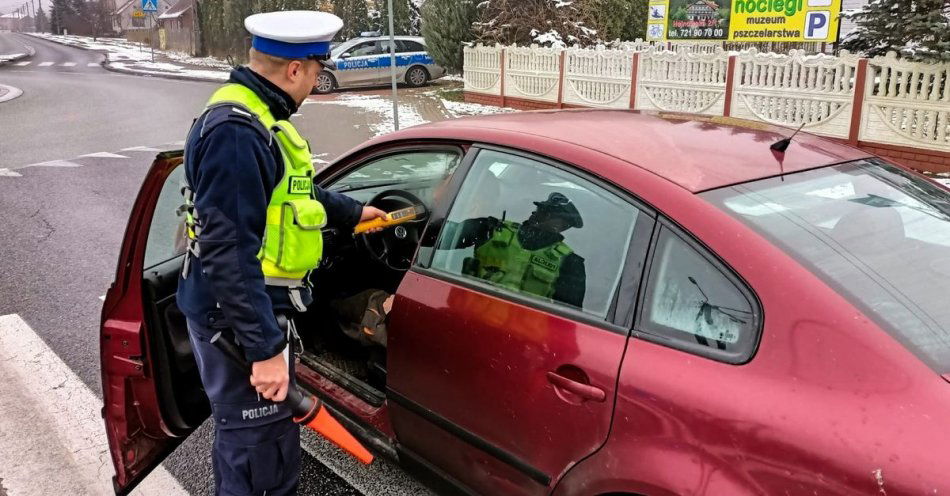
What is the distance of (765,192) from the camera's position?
1.93 metres

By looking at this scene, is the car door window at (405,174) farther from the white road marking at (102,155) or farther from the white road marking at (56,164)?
the white road marking at (102,155)

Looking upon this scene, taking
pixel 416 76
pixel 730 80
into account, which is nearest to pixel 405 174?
pixel 730 80

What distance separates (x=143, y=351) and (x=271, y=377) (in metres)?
0.82

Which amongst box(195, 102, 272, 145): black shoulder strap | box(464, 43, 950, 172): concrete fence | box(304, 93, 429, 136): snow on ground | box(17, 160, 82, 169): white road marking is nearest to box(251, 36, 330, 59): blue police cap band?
box(195, 102, 272, 145): black shoulder strap

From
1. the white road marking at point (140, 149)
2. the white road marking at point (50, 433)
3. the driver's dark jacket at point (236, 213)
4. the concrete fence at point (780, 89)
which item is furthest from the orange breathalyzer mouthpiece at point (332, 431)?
the white road marking at point (140, 149)

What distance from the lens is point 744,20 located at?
43.8 ft

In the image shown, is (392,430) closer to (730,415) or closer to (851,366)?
(730,415)

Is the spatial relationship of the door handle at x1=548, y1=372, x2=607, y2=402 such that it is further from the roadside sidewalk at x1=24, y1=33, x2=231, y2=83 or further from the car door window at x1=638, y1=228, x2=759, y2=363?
the roadside sidewalk at x1=24, y1=33, x2=231, y2=83

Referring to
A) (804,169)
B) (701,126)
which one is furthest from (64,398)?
(804,169)

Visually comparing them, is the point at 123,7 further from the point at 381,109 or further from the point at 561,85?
the point at 561,85

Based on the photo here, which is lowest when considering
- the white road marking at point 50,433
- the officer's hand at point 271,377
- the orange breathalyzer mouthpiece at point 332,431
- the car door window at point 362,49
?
the white road marking at point 50,433

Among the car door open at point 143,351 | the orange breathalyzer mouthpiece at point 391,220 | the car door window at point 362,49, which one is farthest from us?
the car door window at point 362,49

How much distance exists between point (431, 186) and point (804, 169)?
1.39m

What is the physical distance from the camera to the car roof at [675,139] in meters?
1.99
